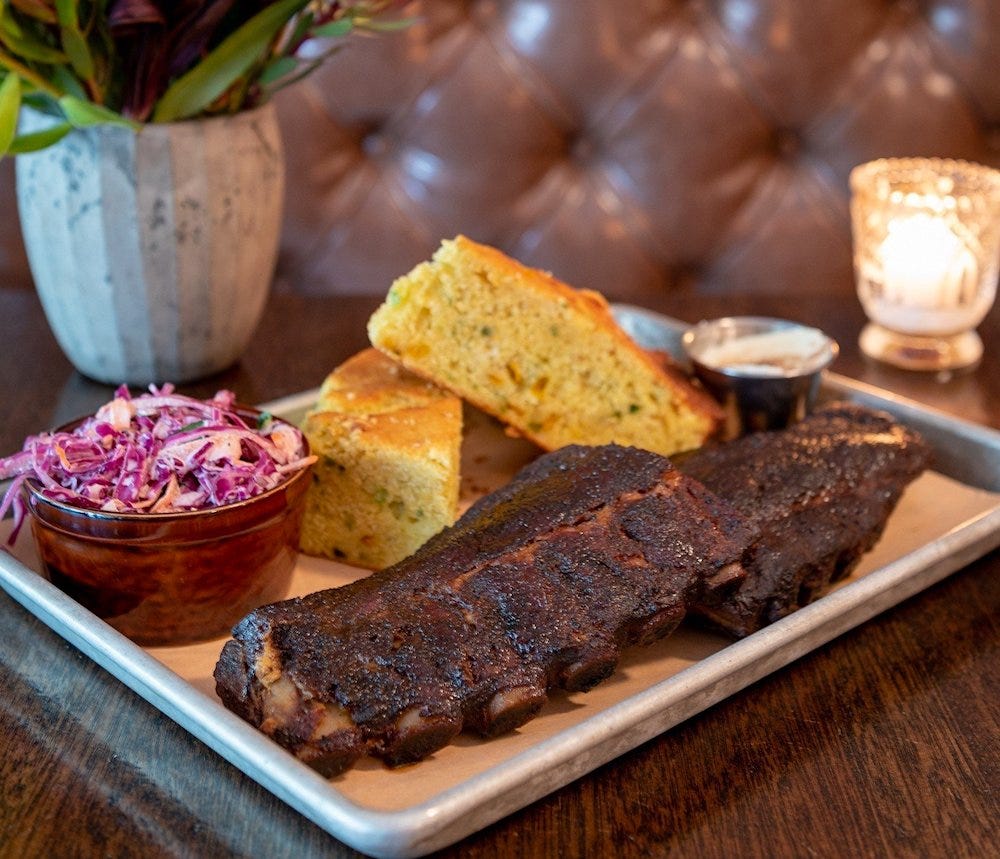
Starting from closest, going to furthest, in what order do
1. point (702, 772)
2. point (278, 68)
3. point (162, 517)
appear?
1. point (702, 772)
2. point (162, 517)
3. point (278, 68)

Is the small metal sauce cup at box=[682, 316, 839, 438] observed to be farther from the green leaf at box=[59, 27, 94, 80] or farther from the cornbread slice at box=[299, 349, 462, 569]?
the green leaf at box=[59, 27, 94, 80]

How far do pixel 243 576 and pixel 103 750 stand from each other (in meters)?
0.26

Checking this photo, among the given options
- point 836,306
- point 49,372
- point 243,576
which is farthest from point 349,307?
point 243,576

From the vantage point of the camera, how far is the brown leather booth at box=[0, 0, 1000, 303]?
282cm

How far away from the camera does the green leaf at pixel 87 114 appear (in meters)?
1.60

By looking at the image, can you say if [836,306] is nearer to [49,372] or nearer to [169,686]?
[49,372]

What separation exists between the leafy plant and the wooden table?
700mm

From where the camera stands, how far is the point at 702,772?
1122 mm

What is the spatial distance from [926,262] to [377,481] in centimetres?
120

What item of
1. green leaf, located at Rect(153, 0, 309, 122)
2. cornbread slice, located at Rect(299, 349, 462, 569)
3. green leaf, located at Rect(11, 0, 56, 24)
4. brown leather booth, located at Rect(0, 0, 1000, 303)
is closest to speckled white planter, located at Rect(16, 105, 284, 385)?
green leaf, located at Rect(153, 0, 309, 122)

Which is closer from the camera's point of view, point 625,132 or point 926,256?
point 926,256

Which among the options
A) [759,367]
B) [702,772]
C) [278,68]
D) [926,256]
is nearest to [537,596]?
[702,772]

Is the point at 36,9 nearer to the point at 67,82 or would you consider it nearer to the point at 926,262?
the point at 67,82

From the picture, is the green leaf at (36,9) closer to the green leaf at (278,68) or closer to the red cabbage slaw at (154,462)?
the green leaf at (278,68)
